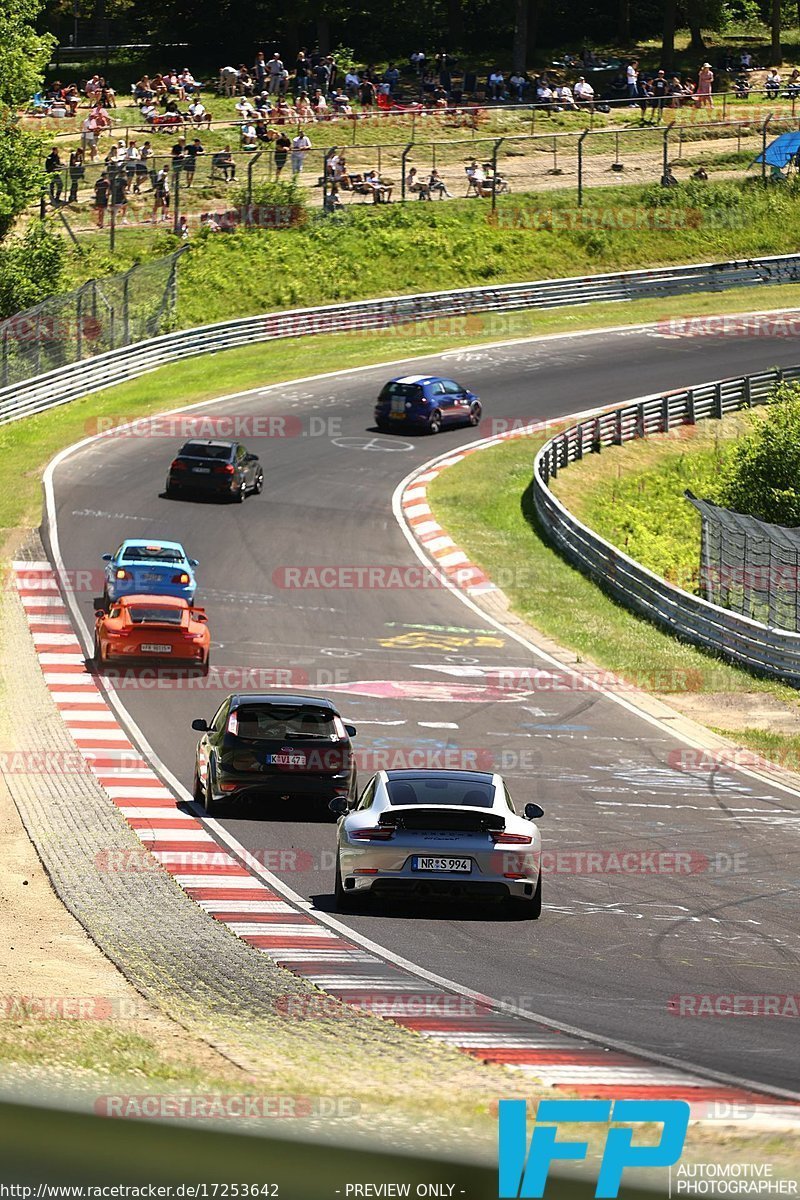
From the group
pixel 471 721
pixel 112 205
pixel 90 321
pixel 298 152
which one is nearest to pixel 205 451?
pixel 90 321

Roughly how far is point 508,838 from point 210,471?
2500 cm

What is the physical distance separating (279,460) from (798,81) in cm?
4269

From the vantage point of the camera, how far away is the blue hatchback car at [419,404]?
46294 mm

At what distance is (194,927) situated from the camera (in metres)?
14.3

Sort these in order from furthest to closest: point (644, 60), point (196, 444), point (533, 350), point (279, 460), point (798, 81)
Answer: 1. point (644, 60)
2. point (798, 81)
3. point (533, 350)
4. point (279, 460)
5. point (196, 444)

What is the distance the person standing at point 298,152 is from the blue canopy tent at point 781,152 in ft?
62.4

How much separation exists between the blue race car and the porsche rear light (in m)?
13.7

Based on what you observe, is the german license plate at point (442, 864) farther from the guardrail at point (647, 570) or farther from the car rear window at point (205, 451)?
the car rear window at point (205, 451)

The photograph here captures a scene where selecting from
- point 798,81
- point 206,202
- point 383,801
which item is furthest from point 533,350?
point 383,801

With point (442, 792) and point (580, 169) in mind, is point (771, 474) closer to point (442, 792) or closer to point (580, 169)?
point (580, 169)

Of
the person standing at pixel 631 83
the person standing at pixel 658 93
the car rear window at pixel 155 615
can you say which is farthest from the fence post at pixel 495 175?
→ the car rear window at pixel 155 615

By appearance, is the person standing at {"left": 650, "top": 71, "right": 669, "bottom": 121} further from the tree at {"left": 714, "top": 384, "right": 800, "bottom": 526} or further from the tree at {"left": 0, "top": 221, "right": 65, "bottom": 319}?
the tree at {"left": 714, "top": 384, "right": 800, "bottom": 526}

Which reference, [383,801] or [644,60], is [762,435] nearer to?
[383,801]
